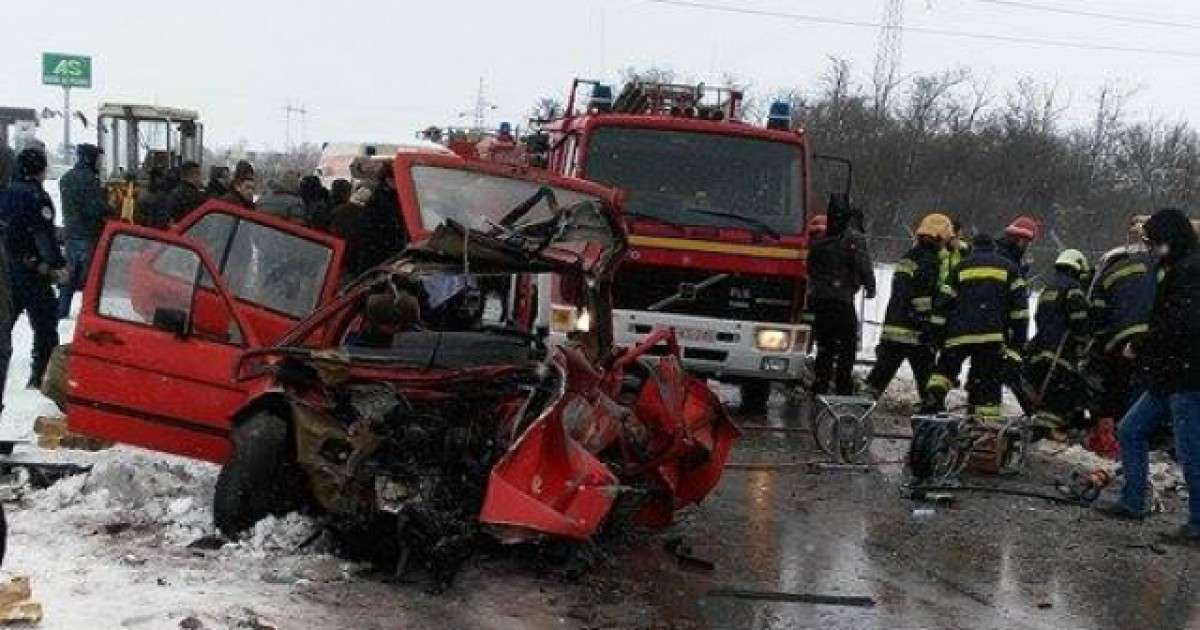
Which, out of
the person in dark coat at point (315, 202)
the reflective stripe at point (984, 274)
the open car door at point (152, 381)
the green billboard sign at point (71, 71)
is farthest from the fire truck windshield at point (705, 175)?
the green billboard sign at point (71, 71)

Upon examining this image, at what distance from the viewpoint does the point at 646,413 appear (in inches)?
245

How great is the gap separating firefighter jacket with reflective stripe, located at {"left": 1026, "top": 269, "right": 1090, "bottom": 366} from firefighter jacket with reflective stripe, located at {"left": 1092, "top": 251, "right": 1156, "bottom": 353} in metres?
0.16

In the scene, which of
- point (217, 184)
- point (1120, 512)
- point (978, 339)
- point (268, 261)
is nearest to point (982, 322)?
point (978, 339)

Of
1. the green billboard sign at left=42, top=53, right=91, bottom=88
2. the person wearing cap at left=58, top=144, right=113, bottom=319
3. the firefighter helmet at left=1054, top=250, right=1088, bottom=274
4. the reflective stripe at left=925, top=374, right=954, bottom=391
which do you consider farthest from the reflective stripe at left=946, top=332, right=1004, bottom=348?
the green billboard sign at left=42, top=53, right=91, bottom=88

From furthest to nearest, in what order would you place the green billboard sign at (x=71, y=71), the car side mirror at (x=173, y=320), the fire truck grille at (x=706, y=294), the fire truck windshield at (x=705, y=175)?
the green billboard sign at (x=71, y=71)
the fire truck windshield at (x=705, y=175)
the fire truck grille at (x=706, y=294)
the car side mirror at (x=173, y=320)

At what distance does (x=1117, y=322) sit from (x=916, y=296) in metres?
1.84

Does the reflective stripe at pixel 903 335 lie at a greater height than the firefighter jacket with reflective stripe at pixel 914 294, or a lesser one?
lesser

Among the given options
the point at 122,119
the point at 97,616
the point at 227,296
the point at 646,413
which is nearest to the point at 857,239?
the point at 646,413

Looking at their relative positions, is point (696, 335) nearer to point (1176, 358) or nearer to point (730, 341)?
point (730, 341)

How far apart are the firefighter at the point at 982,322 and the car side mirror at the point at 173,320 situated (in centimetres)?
584

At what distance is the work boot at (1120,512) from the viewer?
7719mm

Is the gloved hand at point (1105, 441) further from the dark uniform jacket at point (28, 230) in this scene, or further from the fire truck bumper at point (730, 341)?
the dark uniform jacket at point (28, 230)

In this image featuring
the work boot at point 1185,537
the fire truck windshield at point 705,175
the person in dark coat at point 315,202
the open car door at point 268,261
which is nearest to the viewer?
the open car door at point 268,261

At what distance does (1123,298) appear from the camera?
9547mm
